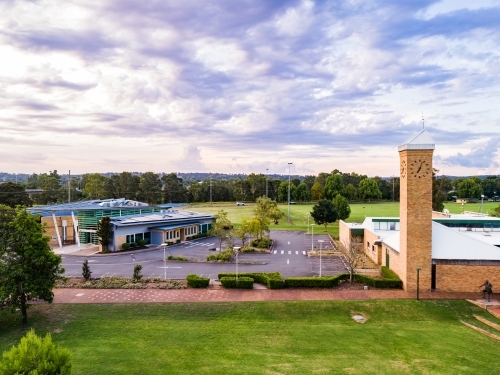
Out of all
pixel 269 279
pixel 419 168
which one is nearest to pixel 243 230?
pixel 269 279

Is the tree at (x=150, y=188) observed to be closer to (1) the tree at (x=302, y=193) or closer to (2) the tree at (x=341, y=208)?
(1) the tree at (x=302, y=193)

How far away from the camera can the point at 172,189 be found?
95.9m

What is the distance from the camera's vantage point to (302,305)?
2103 centimetres

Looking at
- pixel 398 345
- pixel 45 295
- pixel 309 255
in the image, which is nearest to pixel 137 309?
pixel 45 295

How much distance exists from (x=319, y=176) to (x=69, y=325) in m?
97.9

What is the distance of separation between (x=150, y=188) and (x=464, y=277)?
79.2 metres

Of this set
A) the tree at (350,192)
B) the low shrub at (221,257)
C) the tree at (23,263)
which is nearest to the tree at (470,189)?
the tree at (350,192)

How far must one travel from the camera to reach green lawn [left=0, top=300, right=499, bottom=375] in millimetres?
14570

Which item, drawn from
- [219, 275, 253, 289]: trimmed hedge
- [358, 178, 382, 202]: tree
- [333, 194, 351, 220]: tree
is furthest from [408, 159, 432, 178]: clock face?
[358, 178, 382, 202]: tree

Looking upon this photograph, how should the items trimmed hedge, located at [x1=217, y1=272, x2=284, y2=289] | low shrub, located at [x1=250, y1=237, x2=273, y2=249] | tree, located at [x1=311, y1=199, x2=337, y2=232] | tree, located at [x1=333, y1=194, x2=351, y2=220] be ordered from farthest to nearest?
tree, located at [x1=333, y1=194, x2=351, y2=220]
tree, located at [x1=311, y1=199, x2=337, y2=232]
low shrub, located at [x1=250, y1=237, x2=273, y2=249]
trimmed hedge, located at [x1=217, y1=272, x2=284, y2=289]

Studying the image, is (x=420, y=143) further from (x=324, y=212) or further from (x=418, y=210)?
(x=324, y=212)

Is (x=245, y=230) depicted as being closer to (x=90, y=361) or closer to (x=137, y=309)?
(x=137, y=309)

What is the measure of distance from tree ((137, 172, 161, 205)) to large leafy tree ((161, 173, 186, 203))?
210cm

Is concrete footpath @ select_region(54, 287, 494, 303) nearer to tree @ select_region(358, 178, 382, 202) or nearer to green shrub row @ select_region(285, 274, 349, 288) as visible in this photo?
green shrub row @ select_region(285, 274, 349, 288)
